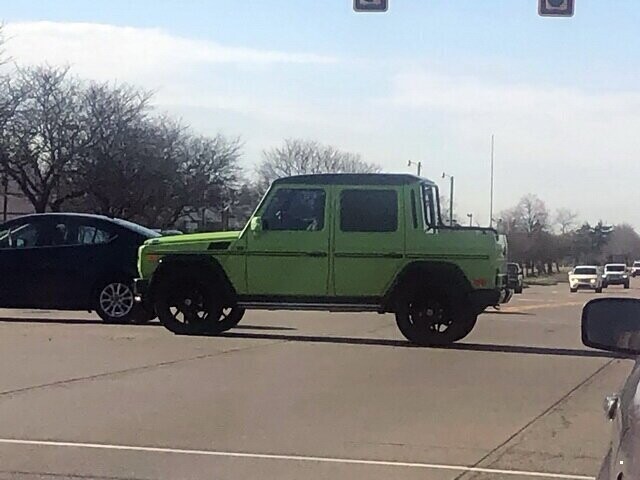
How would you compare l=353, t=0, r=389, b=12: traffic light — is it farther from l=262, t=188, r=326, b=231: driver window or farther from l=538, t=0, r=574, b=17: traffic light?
l=262, t=188, r=326, b=231: driver window

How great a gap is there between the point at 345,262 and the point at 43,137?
33.0m

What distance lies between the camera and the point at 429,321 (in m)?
17.0

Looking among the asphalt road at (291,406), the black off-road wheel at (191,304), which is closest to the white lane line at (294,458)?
the asphalt road at (291,406)

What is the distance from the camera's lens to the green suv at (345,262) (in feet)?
55.2

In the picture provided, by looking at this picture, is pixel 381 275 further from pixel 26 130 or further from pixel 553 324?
pixel 26 130

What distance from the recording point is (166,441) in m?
9.01

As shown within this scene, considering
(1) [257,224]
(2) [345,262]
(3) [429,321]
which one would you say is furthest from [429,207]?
(1) [257,224]

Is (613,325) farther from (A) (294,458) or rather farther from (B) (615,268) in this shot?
(B) (615,268)

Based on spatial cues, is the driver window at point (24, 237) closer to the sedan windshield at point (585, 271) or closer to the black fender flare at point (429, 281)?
the black fender flare at point (429, 281)

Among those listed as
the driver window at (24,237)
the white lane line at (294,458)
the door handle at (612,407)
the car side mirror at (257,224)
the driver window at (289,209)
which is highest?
the driver window at (289,209)

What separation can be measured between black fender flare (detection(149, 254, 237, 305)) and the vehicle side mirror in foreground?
13.3 meters

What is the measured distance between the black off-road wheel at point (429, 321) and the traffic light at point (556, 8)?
392cm

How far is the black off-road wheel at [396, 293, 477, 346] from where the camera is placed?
55.5ft

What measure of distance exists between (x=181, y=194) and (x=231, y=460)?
4430 centimetres
